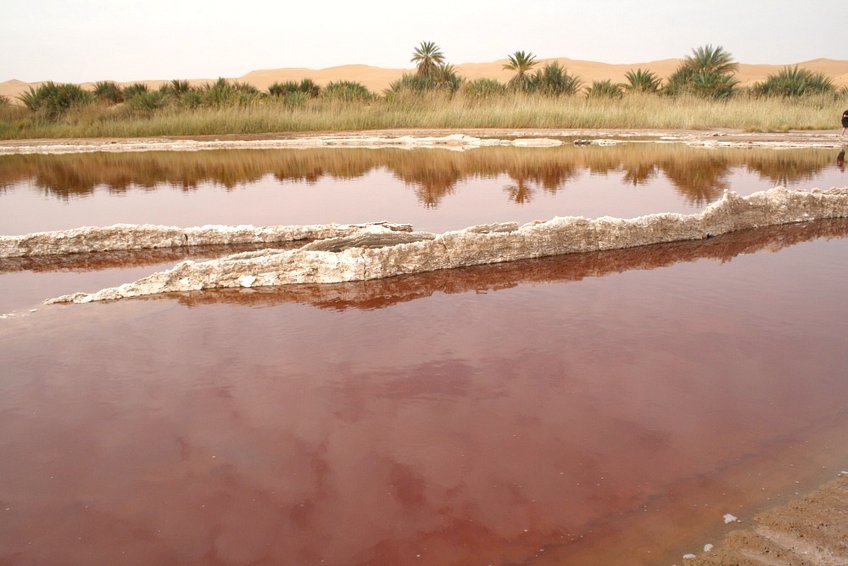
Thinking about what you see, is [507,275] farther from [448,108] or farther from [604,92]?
[604,92]

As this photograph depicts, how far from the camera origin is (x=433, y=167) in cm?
1241

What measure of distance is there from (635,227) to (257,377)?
411 cm

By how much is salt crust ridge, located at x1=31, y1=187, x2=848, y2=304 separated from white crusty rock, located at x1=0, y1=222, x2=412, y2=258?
40cm

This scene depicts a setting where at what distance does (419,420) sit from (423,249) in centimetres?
255

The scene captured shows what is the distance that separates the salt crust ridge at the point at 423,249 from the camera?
190 inches

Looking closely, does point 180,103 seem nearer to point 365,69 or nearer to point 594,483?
point 594,483

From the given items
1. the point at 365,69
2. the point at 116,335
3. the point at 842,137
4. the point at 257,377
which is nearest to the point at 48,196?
the point at 116,335

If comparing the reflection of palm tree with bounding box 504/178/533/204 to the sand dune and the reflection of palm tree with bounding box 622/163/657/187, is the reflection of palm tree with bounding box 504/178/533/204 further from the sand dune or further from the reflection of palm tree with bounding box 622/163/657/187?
the sand dune

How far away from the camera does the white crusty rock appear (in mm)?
6117

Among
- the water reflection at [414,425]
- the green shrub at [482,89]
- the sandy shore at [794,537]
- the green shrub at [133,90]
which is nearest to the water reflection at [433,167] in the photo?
the water reflection at [414,425]

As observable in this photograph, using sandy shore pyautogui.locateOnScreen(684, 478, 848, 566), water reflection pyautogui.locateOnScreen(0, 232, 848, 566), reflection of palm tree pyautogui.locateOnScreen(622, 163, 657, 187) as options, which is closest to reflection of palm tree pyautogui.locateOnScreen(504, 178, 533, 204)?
reflection of palm tree pyautogui.locateOnScreen(622, 163, 657, 187)

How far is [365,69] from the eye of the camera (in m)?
95.7

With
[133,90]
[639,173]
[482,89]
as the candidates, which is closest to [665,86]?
[482,89]

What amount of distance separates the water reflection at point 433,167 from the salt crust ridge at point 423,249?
176 centimetres
